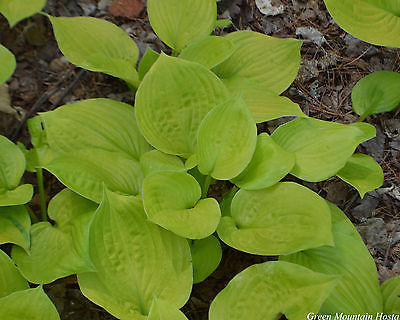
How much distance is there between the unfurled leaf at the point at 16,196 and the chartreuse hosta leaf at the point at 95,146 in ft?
0.39

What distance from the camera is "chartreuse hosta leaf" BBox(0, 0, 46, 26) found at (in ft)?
5.60

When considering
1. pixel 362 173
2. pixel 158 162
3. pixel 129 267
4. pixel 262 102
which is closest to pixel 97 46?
pixel 158 162

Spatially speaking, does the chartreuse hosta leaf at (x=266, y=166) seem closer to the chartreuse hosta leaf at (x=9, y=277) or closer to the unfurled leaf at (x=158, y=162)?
the unfurled leaf at (x=158, y=162)

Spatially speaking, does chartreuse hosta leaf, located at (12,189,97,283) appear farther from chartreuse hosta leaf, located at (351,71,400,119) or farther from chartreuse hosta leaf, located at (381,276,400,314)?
chartreuse hosta leaf, located at (351,71,400,119)

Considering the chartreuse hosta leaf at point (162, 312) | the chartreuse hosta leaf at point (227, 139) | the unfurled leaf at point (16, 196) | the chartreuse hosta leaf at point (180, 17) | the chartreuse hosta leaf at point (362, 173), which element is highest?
the chartreuse hosta leaf at point (180, 17)

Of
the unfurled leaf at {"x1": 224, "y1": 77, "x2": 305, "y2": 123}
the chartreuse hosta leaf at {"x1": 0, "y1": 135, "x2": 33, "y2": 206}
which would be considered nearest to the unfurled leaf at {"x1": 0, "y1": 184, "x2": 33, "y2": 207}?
the chartreuse hosta leaf at {"x1": 0, "y1": 135, "x2": 33, "y2": 206}

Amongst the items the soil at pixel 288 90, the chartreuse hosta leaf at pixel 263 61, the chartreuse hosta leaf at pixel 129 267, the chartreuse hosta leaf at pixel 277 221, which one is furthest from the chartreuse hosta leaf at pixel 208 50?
the chartreuse hosta leaf at pixel 129 267

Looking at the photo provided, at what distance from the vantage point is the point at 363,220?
69.7 inches

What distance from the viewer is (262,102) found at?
1.69 m

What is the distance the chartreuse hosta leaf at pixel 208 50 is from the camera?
1.73 metres

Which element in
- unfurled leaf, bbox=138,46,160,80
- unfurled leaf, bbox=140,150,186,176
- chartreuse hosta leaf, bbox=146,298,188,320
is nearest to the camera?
chartreuse hosta leaf, bbox=146,298,188,320

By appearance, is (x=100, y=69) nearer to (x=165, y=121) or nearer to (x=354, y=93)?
(x=165, y=121)

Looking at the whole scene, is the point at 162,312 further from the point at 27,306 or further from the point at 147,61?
the point at 147,61

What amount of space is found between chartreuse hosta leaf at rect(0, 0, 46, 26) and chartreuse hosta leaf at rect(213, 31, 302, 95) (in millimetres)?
833
